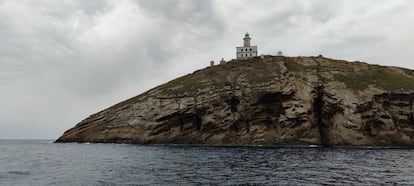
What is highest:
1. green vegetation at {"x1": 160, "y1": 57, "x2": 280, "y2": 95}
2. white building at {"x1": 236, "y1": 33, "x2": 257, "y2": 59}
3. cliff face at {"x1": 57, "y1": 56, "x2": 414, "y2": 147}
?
white building at {"x1": 236, "y1": 33, "x2": 257, "y2": 59}

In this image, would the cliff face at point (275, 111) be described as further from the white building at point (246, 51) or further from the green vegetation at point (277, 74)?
the white building at point (246, 51)

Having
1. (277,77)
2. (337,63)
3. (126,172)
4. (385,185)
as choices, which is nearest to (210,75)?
(277,77)

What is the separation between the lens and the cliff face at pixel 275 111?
108125 millimetres

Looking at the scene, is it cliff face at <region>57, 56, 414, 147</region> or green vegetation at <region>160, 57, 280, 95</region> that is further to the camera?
green vegetation at <region>160, 57, 280, 95</region>

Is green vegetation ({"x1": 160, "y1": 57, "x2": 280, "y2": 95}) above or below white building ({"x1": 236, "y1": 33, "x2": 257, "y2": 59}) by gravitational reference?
below

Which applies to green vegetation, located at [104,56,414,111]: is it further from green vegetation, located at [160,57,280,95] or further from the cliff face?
the cliff face

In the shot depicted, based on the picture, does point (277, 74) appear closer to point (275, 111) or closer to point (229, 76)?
point (275, 111)

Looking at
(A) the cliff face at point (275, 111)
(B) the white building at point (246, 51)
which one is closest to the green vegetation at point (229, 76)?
(A) the cliff face at point (275, 111)

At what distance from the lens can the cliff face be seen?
108 m

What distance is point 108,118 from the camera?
126m

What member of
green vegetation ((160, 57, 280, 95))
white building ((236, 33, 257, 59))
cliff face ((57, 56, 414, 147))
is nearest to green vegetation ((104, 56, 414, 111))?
green vegetation ((160, 57, 280, 95))

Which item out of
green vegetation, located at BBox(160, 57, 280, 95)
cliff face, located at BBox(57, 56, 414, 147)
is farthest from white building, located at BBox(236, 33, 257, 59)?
cliff face, located at BBox(57, 56, 414, 147)

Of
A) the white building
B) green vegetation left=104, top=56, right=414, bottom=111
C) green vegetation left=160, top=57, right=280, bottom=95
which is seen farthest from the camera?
the white building

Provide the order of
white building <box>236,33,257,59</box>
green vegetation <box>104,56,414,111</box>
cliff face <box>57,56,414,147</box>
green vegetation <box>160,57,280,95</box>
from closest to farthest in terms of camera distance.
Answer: cliff face <box>57,56,414,147</box>, green vegetation <box>104,56,414,111</box>, green vegetation <box>160,57,280,95</box>, white building <box>236,33,257,59</box>
